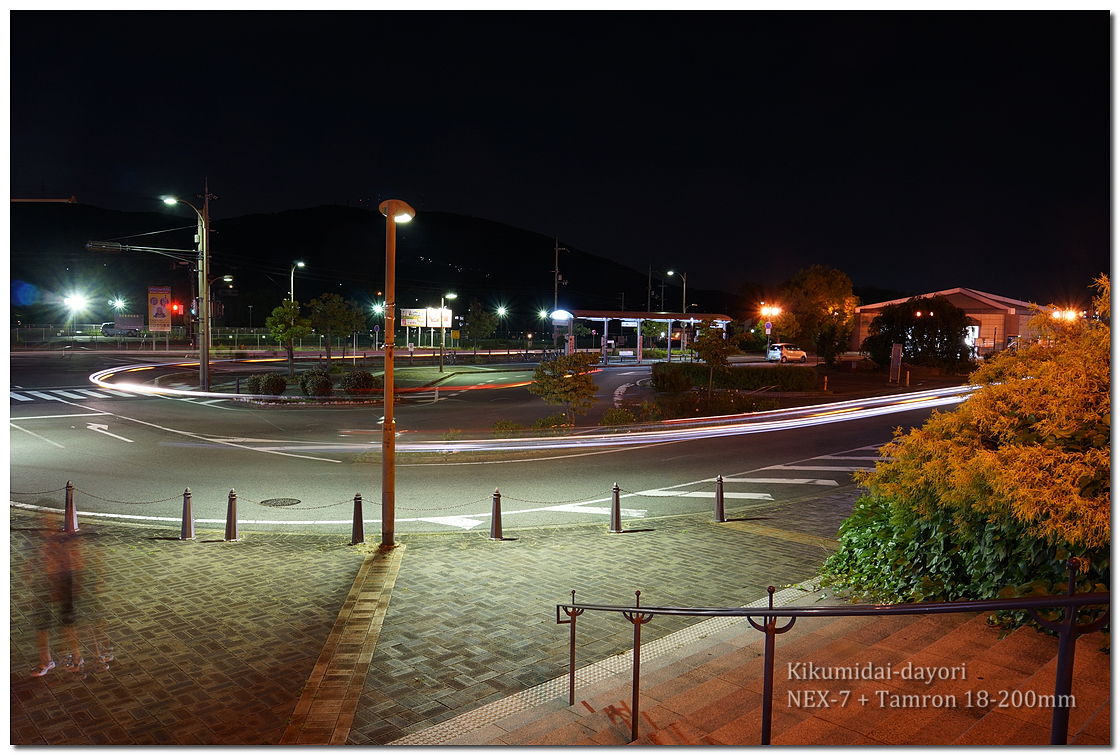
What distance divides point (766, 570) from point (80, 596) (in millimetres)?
8347

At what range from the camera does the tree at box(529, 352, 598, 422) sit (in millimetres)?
24203

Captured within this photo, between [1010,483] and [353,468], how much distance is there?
15.0 metres

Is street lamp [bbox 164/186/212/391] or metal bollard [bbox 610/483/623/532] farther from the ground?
street lamp [bbox 164/186/212/391]

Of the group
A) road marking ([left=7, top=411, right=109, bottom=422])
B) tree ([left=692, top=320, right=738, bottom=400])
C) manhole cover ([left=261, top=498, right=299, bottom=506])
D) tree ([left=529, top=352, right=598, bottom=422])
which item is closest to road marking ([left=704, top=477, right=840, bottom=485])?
tree ([left=529, top=352, right=598, bottom=422])

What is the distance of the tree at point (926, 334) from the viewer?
51.9 metres

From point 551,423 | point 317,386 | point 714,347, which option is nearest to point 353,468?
point 551,423

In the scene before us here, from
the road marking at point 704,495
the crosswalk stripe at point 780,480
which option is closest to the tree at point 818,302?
the crosswalk stripe at point 780,480

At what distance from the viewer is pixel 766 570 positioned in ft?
33.8

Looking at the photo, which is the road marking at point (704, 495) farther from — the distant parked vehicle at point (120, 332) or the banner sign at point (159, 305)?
the distant parked vehicle at point (120, 332)

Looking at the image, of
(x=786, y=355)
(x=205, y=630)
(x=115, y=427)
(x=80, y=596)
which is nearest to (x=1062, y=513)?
(x=205, y=630)

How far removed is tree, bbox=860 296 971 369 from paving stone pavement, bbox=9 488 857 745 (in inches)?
1722

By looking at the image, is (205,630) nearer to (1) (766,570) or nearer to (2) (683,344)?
(1) (766,570)

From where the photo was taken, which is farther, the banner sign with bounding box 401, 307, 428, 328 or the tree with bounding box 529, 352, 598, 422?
the banner sign with bounding box 401, 307, 428, 328

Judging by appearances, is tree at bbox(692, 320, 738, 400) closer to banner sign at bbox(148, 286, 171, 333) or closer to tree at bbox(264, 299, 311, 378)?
tree at bbox(264, 299, 311, 378)
